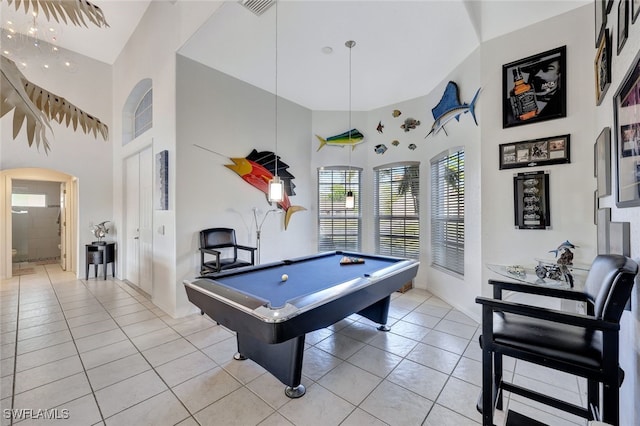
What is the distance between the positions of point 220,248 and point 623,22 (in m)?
4.31

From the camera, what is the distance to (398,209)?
5023mm

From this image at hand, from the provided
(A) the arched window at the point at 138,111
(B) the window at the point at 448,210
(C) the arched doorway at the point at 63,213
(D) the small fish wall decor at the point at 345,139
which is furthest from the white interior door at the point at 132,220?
(B) the window at the point at 448,210

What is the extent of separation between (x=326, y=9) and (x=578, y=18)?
2544 mm

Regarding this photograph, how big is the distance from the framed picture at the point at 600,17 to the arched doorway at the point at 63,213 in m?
8.15

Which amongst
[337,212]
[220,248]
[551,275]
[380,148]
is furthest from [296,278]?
[380,148]

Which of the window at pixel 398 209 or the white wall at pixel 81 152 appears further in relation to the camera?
the white wall at pixel 81 152

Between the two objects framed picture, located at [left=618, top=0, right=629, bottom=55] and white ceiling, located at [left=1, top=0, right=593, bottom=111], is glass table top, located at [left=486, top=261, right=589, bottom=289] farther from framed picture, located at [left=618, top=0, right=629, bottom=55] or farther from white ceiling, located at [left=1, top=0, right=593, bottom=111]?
white ceiling, located at [left=1, top=0, right=593, bottom=111]

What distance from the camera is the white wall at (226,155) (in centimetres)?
359

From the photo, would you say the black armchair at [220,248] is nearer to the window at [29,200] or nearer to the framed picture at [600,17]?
the framed picture at [600,17]

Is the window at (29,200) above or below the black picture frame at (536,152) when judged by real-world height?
below

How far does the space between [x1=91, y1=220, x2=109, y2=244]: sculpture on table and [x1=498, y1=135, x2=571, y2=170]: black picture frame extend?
280 inches

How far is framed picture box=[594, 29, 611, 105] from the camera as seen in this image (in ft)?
6.60

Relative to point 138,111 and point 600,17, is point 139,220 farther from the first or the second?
point 600,17

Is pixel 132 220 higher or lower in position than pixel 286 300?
higher
